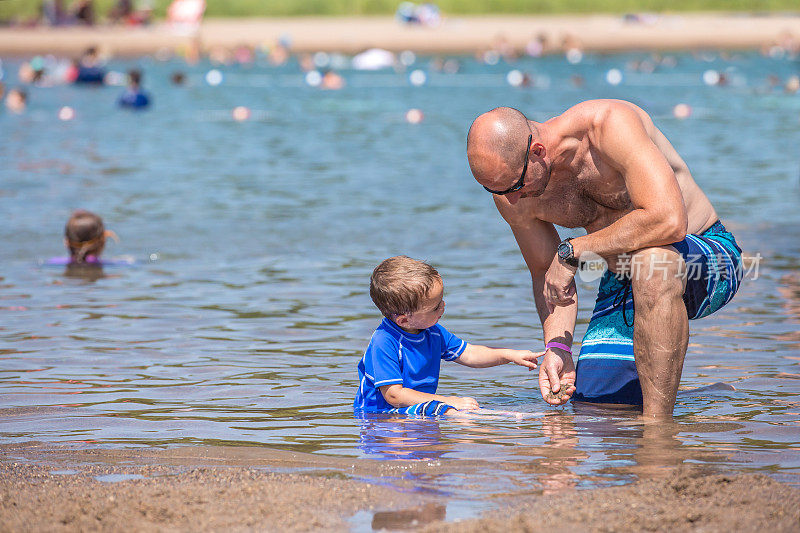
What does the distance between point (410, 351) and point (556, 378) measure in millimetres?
710

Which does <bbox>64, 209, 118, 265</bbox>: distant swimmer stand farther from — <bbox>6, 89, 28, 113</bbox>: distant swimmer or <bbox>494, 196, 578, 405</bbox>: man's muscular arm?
<bbox>6, 89, 28, 113</bbox>: distant swimmer

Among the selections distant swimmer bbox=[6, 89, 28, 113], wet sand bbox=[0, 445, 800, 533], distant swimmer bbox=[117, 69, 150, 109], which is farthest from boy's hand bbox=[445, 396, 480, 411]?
distant swimmer bbox=[6, 89, 28, 113]

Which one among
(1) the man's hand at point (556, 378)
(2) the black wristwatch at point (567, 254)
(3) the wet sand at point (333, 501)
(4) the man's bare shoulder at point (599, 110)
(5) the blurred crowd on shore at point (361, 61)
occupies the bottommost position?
(3) the wet sand at point (333, 501)

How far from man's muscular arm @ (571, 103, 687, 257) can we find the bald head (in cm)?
41

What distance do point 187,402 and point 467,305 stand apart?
3094mm

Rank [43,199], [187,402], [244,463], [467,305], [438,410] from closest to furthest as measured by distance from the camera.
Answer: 1. [244,463]
2. [438,410]
3. [187,402]
4. [467,305]
5. [43,199]

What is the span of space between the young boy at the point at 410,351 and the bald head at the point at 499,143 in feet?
1.93

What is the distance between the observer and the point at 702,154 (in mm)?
20484

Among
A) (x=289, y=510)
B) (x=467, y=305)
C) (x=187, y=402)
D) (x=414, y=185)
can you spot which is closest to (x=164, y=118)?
(x=414, y=185)

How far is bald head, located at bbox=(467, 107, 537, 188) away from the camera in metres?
5.10

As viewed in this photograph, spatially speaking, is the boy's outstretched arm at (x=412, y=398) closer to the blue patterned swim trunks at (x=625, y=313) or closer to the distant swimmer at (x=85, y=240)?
the blue patterned swim trunks at (x=625, y=313)

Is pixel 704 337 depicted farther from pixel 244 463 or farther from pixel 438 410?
pixel 244 463

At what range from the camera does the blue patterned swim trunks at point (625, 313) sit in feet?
18.2

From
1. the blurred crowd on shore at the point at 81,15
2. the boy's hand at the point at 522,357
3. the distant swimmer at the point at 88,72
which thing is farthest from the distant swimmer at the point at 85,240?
the blurred crowd on shore at the point at 81,15
